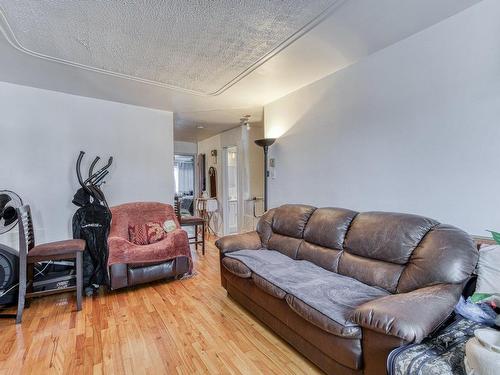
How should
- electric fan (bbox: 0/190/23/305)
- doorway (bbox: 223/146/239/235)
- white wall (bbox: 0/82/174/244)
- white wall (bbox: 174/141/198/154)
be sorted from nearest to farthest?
electric fan (bbox: 0/190/23/305) → white wall (bbox: 0/82/174/244) → doorway (bbox: 223/146/239/235) → white wall (bbox: 174/141/198/154)

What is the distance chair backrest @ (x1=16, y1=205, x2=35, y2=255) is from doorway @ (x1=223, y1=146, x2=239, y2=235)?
150 inches

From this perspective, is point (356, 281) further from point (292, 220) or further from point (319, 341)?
point (292, 220)

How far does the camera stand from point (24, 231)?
7.93 ft

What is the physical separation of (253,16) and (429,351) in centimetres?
221

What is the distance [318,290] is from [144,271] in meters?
2.12

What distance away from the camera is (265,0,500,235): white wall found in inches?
70.7

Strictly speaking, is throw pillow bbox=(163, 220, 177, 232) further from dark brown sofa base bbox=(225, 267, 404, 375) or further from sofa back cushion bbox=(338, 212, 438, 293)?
sofa back cushion bbox=(338, 212, 438, 293)

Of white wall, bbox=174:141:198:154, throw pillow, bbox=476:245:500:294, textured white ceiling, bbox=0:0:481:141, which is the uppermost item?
textured white ceiling, bbox=0:0:481:141

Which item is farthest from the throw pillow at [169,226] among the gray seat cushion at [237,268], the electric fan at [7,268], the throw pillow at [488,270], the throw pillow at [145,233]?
the throw pillow at [488,270]

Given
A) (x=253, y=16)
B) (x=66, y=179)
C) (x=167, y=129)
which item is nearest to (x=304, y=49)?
(x=253, y=16)

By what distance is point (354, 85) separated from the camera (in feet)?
8.78

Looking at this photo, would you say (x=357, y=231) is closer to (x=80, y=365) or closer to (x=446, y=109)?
(x=446, y=109)

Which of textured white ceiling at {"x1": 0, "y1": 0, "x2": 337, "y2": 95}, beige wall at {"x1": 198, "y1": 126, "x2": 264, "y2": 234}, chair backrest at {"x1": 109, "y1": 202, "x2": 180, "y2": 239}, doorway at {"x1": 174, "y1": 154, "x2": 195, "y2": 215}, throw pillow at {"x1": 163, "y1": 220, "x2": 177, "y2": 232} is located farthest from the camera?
doorway at {"x1": 174, "y1": 154, "x2": 195, "y2": 215}

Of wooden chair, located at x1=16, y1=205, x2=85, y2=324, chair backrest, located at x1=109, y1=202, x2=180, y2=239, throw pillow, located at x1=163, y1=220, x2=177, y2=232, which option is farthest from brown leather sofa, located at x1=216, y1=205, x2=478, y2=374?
wooden chair, located at x1=16, y1=205, x2=85, y2=324
